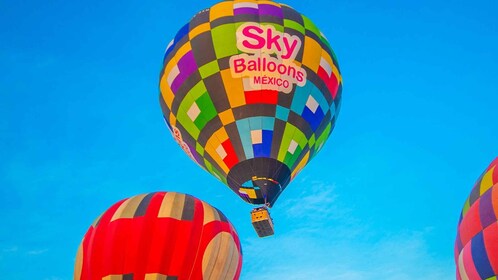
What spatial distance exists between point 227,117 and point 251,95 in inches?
27.1

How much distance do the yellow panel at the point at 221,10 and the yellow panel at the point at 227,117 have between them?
236 centimetres

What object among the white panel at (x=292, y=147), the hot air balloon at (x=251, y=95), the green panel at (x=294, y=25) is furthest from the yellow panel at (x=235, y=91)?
the green panel at (x=294, y=25)

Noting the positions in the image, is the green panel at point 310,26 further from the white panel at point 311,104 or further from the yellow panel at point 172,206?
the yellow panel at point 172,206

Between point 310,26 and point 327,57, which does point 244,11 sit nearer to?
point 310,26

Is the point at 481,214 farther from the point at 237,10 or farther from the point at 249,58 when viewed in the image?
the point at 237,10

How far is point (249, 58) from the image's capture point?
1371 cm

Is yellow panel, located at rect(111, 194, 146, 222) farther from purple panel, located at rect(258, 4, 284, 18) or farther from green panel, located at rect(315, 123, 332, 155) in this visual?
purple panel, located at rect(258, 4, 284, 18)

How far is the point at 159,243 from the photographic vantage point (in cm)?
1077

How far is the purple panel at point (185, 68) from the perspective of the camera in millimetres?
14102

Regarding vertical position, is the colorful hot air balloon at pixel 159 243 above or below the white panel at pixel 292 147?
below

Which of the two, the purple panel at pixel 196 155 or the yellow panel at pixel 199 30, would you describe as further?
the purple panel at pixel 196 155

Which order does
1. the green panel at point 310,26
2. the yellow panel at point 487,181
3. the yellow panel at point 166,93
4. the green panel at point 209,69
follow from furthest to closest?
the green panel at point 310,26 < the yellow panel at point 166,93 < the green panel at point 209,69 < the yellow panel at point 487,181

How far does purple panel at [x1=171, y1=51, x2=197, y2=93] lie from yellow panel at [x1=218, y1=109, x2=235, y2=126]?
125 cm

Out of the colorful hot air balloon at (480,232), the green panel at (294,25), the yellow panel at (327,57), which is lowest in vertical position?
the colorful hot air balloon at (480,232)
